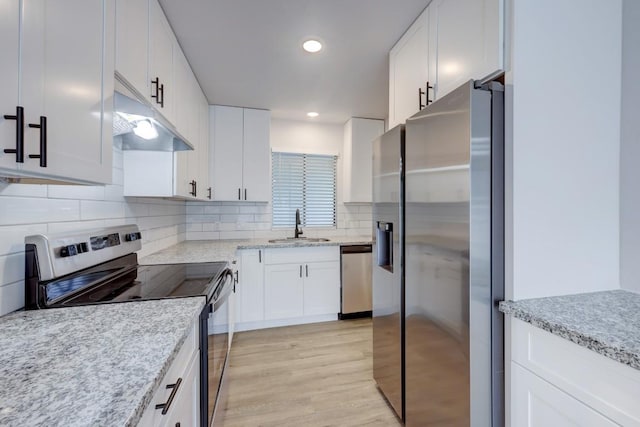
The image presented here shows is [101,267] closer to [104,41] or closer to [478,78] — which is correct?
[104,41]

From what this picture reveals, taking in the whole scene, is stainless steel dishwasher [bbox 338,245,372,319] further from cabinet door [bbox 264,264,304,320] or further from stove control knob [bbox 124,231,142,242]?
stove control knob [bbox 124,231,142,242]

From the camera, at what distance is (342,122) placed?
143 inches

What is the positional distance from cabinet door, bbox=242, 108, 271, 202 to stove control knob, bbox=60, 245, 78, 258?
6.56ft

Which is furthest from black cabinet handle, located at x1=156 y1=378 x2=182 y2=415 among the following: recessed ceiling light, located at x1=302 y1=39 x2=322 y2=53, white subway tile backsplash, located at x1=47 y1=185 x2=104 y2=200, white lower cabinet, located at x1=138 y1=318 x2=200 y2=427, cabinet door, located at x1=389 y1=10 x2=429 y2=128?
recessed ceiling light, located at x1=302 y1=39 x2=322 y2=53

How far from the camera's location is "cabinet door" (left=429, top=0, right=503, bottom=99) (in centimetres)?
113

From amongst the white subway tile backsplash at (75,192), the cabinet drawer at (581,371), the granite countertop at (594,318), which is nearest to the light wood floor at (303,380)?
the cabinet drawer at (581,371)

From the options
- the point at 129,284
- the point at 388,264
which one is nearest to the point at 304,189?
the point at 388,264

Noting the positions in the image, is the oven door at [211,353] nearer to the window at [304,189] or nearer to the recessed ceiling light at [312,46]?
the recessed ceiling light at [312,46]

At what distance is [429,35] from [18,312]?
86.9 inches

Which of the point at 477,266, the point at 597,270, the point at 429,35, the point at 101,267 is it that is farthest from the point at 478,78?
the point at 101,267

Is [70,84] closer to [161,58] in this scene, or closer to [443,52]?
[161,58]

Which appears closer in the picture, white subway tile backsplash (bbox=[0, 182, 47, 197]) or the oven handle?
white subway tile backsplash (bbox=[0, 182, 47, 197])

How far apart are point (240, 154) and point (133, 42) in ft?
6.33

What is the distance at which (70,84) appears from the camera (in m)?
0.78
